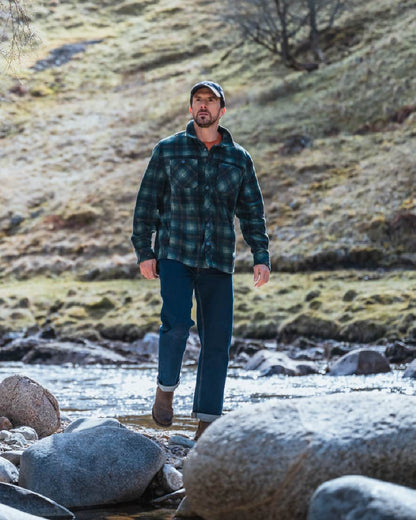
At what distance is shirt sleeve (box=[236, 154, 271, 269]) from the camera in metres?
6.65

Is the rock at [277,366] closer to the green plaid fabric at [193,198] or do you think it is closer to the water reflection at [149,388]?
the water reflection at [149,388]

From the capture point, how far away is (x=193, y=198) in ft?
21.0

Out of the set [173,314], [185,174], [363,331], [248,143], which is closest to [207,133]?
[185,174]

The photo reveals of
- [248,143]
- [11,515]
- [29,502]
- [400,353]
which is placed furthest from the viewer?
[248,143]

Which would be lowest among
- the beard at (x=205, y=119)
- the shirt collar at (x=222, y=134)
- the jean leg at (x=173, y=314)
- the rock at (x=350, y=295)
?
the rock at (x=350, y=295)

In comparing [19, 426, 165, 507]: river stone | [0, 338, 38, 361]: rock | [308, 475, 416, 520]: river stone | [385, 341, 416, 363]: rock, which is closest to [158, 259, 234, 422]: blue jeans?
[19, 426, 165, 507]: river stone

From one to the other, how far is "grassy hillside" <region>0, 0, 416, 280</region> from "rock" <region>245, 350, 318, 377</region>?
11.1 m

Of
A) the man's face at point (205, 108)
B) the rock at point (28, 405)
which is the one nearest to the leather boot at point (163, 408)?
the rock at point (28, 405)

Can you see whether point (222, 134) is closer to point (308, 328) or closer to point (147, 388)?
point (147, 388)

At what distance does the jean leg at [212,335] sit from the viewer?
255 inches

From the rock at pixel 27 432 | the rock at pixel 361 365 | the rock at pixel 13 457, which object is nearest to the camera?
the rock at pixel 13 457

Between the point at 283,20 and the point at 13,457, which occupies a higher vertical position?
the point at 283,20

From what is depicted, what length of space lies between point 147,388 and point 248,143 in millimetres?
29093

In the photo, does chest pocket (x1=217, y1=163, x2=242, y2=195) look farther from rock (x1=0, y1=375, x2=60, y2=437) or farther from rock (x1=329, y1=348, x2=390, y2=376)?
rock (x1=329, y1=348, x2=390, y2=376)
